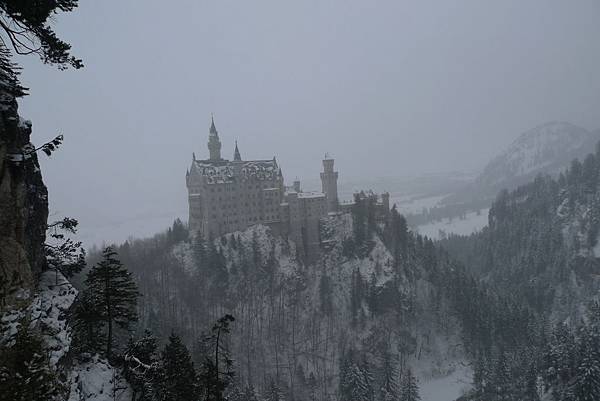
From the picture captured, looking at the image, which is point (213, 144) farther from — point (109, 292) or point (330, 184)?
point (109, 292)

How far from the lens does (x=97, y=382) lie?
70.7ft

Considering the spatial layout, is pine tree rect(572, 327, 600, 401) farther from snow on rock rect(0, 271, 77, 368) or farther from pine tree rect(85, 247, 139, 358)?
snow on rock rect(0, 271, 77, 368)


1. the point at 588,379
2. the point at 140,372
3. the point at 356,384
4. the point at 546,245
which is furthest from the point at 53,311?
the point at 546,245

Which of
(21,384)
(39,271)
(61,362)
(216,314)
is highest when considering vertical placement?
(39,271)

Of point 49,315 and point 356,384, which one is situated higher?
point 49,315

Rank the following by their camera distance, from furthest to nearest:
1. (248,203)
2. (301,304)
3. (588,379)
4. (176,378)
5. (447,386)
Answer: (248,203) < (301,304) < (447,386) < (588,379) < (176,378)

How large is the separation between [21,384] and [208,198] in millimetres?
79181

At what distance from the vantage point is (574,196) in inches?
5640

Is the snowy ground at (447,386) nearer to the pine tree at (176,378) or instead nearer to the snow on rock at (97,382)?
the pine tree at (176,378)

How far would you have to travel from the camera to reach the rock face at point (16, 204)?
14.6 metres

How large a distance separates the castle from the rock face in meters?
72.0

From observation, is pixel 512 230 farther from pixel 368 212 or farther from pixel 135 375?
pixel 135 375

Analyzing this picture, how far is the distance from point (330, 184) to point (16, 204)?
8889 centimetres

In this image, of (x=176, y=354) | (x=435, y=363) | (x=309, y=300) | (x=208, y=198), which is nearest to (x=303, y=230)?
(x=309, y=300)
